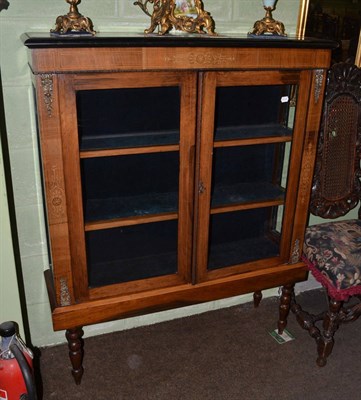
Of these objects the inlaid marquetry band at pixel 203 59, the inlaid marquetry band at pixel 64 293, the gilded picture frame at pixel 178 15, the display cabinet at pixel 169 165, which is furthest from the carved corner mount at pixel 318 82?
the inlaid marquetry band at pixel 64 293

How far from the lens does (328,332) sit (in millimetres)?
2162

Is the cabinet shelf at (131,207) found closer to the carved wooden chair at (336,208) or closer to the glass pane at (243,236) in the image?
the glass pane at (243,236)

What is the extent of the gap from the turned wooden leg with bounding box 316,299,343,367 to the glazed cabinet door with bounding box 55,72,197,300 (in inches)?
29.2

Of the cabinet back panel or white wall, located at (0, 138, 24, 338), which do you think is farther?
the cabinet back panel

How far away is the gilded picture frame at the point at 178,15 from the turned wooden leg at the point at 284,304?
129 cm

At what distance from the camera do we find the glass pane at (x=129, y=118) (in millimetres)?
1676

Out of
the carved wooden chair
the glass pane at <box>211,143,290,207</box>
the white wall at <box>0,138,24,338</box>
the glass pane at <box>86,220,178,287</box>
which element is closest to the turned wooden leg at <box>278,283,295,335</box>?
the carved wooden chair

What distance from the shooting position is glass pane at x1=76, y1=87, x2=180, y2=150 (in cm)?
168

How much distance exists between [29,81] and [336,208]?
1615mm

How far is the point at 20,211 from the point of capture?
2014 mm

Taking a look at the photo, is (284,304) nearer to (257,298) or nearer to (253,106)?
(257,298)

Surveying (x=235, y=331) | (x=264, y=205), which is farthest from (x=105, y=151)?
(x=235, y=331)

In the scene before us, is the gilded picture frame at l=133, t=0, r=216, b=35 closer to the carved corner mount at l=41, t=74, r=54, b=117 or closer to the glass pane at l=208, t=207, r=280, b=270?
the carved corner mount at l=41, t=74, r=54, b=117

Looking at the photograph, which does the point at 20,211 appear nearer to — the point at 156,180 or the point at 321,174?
the point at 156,180
